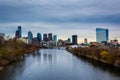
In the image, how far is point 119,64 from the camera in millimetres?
36250

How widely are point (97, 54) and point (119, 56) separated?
14354mm

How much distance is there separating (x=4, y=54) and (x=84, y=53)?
33.6 metres

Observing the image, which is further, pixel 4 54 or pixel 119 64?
Result: pixel 4 54

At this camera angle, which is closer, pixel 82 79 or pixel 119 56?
pixel 82 79

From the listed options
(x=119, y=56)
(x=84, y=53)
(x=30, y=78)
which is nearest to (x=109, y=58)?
(x=119, y=56)

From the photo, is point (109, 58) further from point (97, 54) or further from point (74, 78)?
point (74, 78)

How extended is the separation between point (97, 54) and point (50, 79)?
29598mm

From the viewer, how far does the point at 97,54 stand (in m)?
53.9

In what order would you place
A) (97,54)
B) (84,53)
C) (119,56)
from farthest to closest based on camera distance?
(84,53) → (97,54) → (119,56)

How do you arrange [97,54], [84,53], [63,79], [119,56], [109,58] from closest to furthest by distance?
[63,79], [119,56], [109,58], [97,54], [84,53]

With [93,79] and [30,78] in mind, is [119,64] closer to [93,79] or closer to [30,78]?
[93,79]

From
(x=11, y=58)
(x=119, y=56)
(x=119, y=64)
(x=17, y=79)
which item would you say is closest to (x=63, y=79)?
(x=17, y=79)

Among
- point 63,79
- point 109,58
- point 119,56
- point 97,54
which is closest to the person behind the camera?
point 63,79

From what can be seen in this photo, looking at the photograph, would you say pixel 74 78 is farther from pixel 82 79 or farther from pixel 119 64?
pixel 119 64
